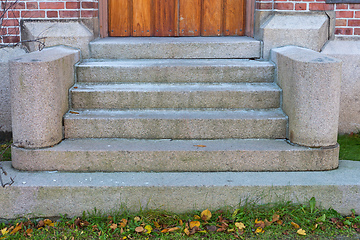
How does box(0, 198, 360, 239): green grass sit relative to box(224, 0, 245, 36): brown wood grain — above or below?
below

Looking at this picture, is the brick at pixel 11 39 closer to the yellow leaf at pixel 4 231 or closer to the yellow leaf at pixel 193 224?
the yellow leaf at pixel 4 231

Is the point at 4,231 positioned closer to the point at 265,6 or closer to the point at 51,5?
the point at 51,5

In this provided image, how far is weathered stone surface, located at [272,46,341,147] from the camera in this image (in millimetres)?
3092

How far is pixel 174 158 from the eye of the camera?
315 centimetres

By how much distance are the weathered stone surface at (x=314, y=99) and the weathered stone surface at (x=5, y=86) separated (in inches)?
112

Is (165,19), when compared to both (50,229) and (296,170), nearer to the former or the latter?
(296,170)

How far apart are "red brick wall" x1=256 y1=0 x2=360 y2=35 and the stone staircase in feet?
1.54

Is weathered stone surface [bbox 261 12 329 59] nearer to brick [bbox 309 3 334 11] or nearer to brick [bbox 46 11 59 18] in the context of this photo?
brick [bbox 309 3 334 11]

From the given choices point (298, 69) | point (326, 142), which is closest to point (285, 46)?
point (298, 69)

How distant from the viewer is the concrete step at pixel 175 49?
421 cm

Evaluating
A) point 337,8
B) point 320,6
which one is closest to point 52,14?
point 320,6

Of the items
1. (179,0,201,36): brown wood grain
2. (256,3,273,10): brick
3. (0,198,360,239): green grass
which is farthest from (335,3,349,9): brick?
(0,198,360,239): green grass

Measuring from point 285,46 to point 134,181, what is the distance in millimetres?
2242

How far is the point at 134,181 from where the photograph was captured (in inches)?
116
